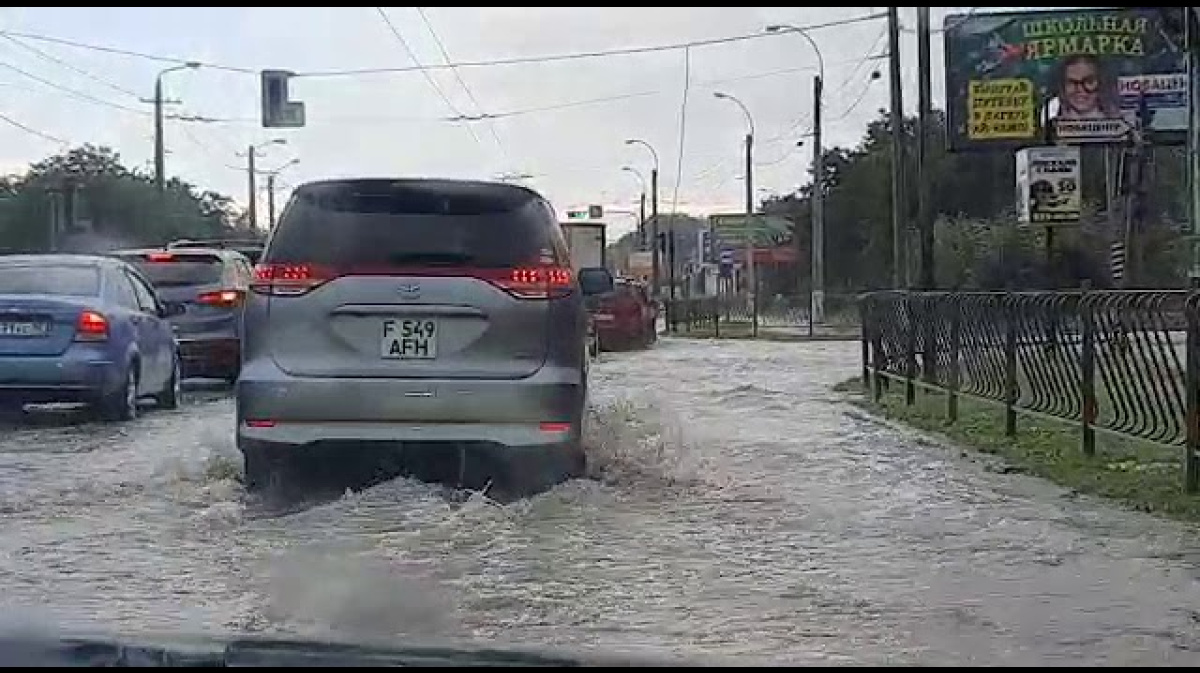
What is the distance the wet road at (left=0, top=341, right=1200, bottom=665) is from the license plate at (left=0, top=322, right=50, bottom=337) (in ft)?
4.13

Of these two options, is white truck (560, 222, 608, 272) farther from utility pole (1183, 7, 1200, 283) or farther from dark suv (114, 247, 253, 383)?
utility pole (1183, 7, 1200, 283)

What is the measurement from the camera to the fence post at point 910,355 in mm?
16828

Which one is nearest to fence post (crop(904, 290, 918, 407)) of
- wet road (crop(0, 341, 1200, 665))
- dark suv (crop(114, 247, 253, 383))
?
wet road (crop(0, 341, 1200, 665))

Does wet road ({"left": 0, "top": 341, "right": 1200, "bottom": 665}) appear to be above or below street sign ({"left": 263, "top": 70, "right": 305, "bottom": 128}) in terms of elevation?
below

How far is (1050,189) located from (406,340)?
19.9 metres

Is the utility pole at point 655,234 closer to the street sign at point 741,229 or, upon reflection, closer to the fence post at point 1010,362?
the street sign at point 741,229

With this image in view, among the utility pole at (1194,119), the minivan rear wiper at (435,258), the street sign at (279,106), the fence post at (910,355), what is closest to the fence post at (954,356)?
the fence post at (910,355)

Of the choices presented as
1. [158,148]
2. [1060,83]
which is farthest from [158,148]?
[1060,83]

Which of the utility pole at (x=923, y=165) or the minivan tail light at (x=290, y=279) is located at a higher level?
the utility pole at (x=923, y=165)

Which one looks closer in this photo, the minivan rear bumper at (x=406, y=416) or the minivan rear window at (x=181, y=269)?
the minivan rear bumper at (x=406, y=416)

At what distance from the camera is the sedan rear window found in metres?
14.0

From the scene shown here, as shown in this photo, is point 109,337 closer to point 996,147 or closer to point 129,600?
point 129,600

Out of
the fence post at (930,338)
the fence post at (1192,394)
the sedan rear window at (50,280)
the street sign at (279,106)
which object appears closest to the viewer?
the fence post at (1192,394)

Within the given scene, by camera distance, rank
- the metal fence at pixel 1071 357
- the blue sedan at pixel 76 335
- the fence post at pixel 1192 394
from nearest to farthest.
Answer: the fence post at pixel 1192 394 < the metal fence at pixel 1071 357 < the blue sedan at pixel 76 335
